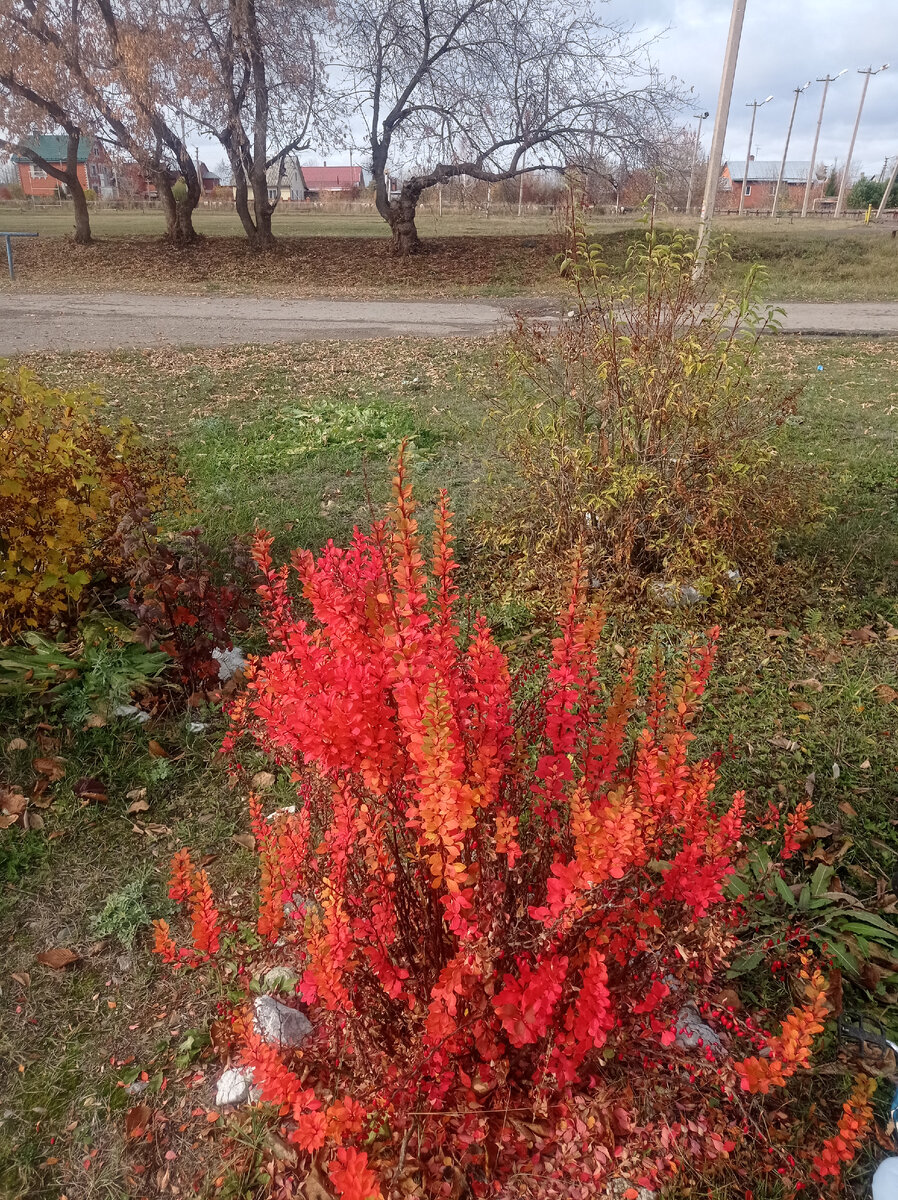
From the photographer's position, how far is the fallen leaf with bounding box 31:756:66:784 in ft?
10.6

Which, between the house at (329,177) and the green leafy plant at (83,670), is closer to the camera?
the green leafy plant at (83,670)

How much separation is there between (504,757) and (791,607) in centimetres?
315

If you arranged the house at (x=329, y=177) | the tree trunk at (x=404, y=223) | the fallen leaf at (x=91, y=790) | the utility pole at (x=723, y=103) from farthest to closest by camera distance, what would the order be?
the house at (x=329, y=177) < the tree trunk at (x=404, y=223) < the utility pole at (x=723, y=103) < the fallen leaf at (x=91, y=790)

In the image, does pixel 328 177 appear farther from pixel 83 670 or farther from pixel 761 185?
pixel 83 670

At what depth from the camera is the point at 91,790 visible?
3.18 m

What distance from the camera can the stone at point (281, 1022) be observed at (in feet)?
6.85

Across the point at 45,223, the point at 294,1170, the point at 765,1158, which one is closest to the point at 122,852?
the point at 294,1170

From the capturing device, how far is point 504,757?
174 cm

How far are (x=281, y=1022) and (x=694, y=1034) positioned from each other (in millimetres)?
1131

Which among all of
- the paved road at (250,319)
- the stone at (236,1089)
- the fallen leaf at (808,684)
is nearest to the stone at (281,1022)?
the stone at (236,1089)

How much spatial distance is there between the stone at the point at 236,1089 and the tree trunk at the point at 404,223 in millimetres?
21249

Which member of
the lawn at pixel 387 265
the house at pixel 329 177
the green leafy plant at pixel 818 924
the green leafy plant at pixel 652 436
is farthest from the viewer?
the house at pixel 329 177

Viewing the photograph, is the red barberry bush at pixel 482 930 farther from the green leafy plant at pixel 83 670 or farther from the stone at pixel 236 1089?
→ the green leafy plant at pixel 83 670

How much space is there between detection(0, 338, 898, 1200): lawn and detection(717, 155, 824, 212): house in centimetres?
5252
